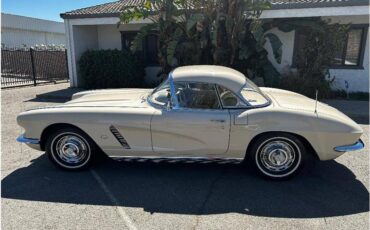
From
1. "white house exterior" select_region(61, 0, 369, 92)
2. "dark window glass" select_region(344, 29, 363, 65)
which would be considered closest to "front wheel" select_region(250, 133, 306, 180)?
"white house exterior" select_region(61, 0, 369, 92)

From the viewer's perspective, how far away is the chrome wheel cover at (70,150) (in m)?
3.97

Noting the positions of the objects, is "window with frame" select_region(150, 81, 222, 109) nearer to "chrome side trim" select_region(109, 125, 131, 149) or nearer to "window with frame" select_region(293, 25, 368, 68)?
"chrome side trim" select_region(109, 125, 131, 149)

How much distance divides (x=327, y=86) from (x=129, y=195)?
26.4 feet

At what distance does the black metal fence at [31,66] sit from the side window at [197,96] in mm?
11953

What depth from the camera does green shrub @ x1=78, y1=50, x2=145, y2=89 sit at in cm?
1070

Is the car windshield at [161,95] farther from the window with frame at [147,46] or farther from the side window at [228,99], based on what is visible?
the window with frame at [147,46]

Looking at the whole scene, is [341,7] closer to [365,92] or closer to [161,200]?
[365,92]

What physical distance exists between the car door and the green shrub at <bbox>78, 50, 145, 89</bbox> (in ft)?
24.0

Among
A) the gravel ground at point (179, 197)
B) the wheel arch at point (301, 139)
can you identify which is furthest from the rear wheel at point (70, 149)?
the wheel arch at point (301, 139)

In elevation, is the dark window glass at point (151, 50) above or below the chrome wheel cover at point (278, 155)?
above

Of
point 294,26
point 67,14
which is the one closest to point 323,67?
point 294,26

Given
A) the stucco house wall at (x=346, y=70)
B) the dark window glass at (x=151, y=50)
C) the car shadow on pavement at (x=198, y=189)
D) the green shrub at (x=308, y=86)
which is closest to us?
the car shadow on pavement at (x=198, y=189)

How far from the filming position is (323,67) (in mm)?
9188

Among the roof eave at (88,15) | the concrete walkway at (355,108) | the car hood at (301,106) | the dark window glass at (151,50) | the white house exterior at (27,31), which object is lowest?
the concrete walkway at (355,108)
